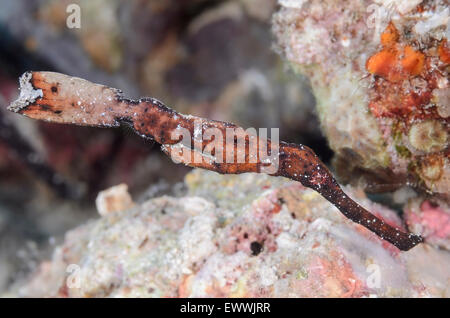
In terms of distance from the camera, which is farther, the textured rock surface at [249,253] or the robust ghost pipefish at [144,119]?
the textured rock surface at [249,253]

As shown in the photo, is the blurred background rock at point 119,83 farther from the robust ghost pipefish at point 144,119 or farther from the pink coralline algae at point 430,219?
the robust ghost pipefish at point 144,119

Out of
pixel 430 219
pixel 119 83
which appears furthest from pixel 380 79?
pixel 119 83

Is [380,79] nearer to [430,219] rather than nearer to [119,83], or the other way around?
[430,219]

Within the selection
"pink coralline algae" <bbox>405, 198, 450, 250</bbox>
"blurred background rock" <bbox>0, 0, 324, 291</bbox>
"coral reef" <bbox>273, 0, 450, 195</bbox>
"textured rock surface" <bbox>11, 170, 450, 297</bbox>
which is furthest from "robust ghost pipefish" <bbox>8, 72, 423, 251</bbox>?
"blurred background rock" <bbox>0, 0, 324, 291</bbox>

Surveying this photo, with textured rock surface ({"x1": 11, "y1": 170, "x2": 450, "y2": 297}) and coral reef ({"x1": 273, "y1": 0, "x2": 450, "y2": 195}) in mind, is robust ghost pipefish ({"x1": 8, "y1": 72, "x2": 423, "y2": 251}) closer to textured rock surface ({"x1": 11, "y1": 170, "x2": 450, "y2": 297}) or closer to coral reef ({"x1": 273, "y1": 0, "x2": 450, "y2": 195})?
textured rock surface ({"x1": 11, "y1": 170, "x2": 450, "y2": 297})

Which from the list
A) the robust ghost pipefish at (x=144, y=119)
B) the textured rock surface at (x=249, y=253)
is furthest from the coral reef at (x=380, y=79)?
the robust ghost pipefish at (x=144, y=119)
